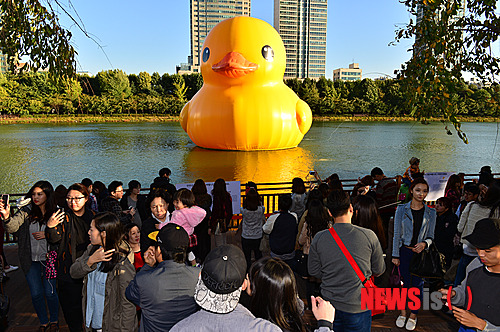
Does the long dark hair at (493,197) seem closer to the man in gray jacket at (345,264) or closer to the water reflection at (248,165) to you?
the man in gray jacket at (345,264)

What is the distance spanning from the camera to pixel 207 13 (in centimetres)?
15212

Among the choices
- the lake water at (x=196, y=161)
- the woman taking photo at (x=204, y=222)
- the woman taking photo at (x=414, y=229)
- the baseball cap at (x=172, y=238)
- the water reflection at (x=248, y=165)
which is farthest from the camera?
the lake water at (x=196, y=161)

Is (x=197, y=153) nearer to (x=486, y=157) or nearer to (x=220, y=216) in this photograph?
(x=220, y=216)

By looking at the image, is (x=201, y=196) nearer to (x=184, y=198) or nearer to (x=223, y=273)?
(x=184, y=198)

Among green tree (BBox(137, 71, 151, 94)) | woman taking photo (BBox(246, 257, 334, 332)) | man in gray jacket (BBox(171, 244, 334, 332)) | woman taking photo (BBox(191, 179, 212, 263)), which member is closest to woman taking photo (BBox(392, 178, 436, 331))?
woman taking photo (BBox(246, 257, 334, 332))

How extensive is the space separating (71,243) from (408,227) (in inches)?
143

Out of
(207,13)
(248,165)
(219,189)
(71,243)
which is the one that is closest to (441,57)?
(219,189)

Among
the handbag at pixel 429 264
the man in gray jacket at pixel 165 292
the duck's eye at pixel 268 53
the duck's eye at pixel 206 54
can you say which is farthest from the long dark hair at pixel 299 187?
the duck's eye at pixel 206 54

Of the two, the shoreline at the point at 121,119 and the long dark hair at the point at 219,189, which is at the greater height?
the shoreline at the point at 121,119

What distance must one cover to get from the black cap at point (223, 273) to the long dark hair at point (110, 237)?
1346 mm

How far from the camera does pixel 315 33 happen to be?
152m

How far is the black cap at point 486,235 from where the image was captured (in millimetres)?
2258

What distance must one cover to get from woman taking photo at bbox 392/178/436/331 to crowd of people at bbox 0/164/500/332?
0.04 ft

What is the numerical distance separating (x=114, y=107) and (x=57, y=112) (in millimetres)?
8386
